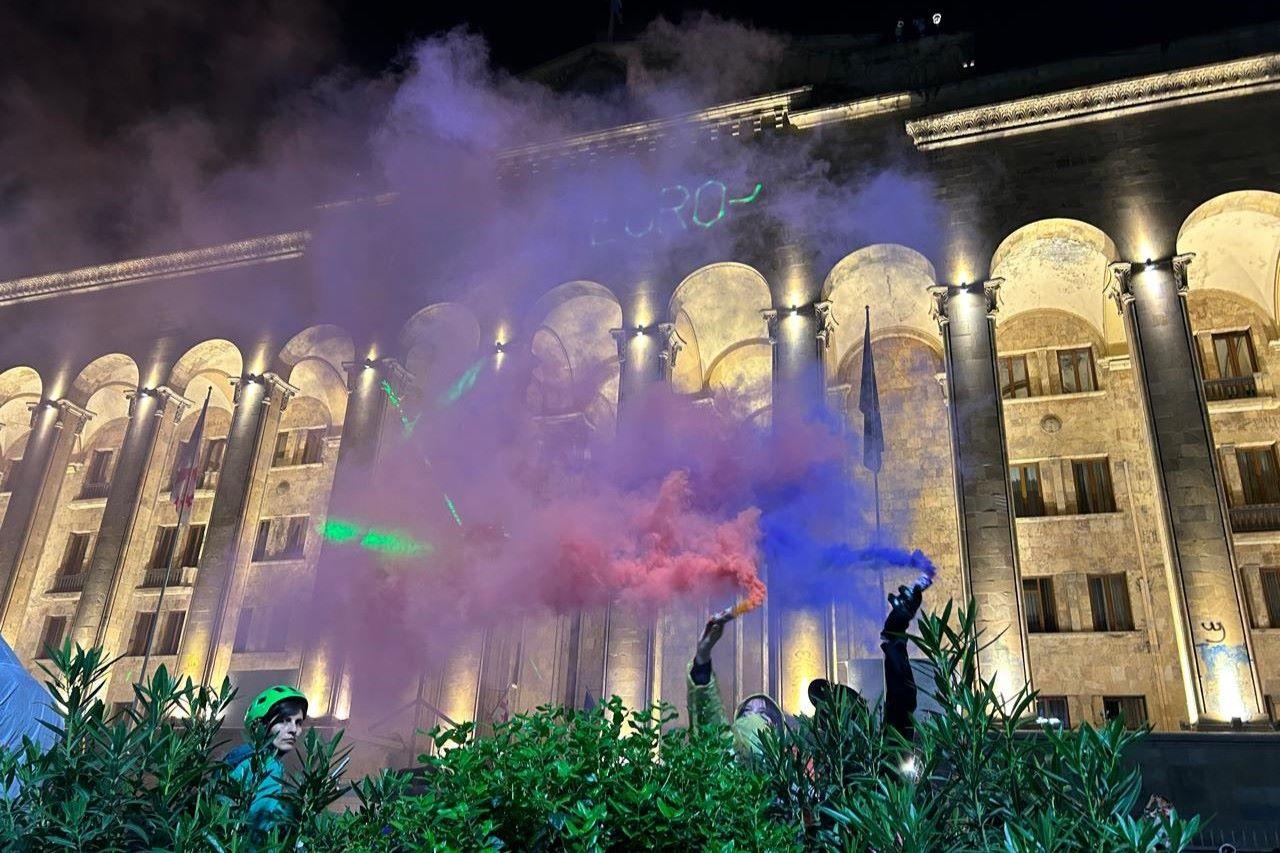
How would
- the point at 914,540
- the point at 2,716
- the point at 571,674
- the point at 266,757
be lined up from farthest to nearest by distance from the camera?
the point at 571,674 → the point at 914,540 → the point at 2,716 → the point at 266,757

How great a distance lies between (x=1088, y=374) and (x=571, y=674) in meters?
16.9

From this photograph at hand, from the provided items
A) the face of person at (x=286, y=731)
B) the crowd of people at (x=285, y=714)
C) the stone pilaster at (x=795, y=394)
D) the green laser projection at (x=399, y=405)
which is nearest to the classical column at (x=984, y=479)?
the stone pilaster at (x=795, y=394)

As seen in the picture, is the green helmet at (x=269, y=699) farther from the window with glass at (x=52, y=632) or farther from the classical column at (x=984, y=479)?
the window with glass at (x=52, y=632)

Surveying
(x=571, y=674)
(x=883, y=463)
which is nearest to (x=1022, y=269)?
(x=883, y=463)

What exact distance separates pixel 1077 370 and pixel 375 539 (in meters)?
19.8

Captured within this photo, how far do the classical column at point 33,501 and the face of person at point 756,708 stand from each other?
2642 centimetres

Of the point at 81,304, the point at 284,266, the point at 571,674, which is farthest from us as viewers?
the point at 81,304

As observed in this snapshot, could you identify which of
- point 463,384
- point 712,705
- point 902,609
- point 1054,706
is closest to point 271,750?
point 712,705

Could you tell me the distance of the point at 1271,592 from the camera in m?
19.6

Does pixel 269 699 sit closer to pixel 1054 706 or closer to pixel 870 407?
pixel 870 407

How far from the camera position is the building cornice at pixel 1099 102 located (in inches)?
795

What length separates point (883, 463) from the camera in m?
24.0

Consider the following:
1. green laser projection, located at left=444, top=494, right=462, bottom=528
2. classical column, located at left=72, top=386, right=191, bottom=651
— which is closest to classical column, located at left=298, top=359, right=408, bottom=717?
green laser projection, located at left=444, top=494, right=462, bottom=528

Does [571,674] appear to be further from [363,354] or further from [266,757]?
[266,757]
